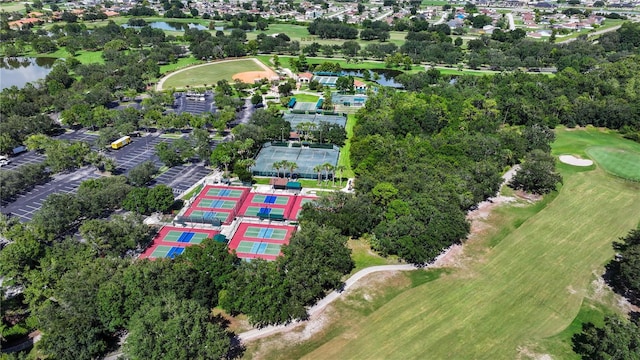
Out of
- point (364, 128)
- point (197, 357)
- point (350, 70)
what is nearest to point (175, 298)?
point (197, 357)

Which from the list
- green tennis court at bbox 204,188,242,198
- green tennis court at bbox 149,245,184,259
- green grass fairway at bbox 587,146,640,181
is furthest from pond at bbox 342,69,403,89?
green tennis court at bbox 149,245,184,259

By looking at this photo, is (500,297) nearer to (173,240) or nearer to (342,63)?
(173,240)

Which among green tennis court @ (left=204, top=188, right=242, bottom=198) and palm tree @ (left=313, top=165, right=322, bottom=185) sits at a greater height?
palm tree @ (left=313, top=165, right=322, bottom=185)

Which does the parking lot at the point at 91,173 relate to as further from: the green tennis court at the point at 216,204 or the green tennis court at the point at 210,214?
the green tennis court at the point at 210,214

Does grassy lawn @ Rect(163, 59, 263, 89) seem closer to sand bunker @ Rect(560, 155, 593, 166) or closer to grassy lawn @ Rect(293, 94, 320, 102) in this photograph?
grassy lawn @ Rect(293, 94, 320, 102)

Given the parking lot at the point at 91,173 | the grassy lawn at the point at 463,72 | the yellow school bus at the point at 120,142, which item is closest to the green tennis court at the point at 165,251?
the parking lot at the point at 91,173

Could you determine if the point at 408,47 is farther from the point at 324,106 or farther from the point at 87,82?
the point at 87,82
